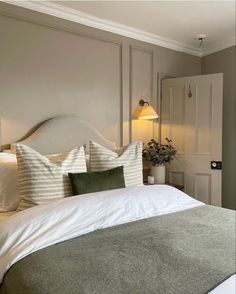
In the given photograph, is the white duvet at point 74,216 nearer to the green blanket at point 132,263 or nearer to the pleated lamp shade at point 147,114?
the green blanket at point 132,263

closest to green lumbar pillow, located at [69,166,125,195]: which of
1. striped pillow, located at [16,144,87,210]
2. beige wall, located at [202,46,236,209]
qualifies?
striped pillow, located at [16,144,87,210]

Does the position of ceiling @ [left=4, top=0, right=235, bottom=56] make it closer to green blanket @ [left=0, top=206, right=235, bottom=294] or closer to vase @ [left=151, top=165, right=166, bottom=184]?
vase @ [left=151, top=165, right=166, bottom=184]

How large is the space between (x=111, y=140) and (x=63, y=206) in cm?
157

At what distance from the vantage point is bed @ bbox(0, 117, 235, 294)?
1100 millimetres

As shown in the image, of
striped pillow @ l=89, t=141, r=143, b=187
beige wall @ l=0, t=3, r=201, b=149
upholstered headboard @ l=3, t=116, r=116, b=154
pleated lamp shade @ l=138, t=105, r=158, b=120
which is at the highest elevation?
beige wall @ l=0, t=3, r=201, b=149

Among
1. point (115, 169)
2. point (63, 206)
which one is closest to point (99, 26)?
point (115, 169)

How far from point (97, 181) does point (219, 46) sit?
266 centimetres

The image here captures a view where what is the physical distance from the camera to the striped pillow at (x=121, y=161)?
229 cm

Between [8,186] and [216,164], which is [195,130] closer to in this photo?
[216,164]

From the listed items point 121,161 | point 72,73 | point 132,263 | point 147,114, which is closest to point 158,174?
point 147,114

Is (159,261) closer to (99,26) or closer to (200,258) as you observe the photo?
(200,258)

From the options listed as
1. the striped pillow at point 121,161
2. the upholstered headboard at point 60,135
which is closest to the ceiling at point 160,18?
the upholstered headboard at point 60,135

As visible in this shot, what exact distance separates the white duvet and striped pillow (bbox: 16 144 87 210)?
0.72ft

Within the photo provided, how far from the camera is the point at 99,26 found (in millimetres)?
2947
